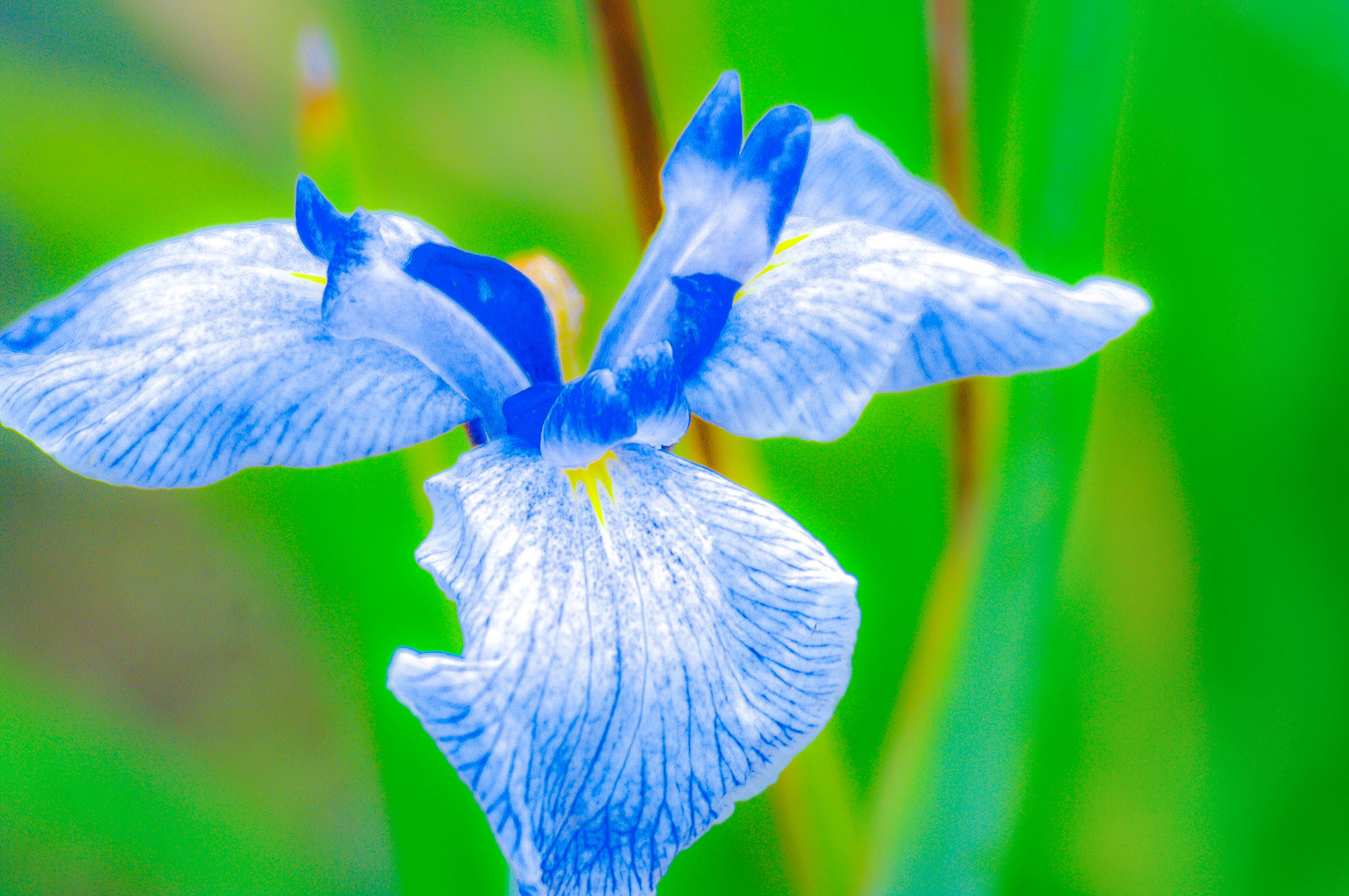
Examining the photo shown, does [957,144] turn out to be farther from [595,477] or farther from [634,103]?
[595,477]

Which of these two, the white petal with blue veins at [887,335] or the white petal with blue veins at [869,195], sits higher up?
the white petal with blue veins at [869,195]

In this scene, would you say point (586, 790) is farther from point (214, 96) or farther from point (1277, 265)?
point (214, 96)

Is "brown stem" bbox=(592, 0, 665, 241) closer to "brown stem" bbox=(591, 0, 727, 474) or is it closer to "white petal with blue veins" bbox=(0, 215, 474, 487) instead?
"brown stem" bbox=(591, 0, 727, 474)

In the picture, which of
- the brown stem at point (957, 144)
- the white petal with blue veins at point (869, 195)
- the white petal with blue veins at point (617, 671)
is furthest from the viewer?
the brown stem at point (957, 144)

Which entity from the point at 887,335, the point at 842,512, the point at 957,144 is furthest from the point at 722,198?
the point at 842,512

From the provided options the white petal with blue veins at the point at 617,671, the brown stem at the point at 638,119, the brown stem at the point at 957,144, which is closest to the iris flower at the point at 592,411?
the white petal with blue veins at the point at 617,671

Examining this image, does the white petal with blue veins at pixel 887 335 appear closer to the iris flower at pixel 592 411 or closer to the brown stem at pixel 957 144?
the iris flower at pixel 592 411

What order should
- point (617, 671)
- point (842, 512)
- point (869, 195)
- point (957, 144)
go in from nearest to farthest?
point (617, 671) → point (869, 195) → point (957, 144) → point (842, 512)

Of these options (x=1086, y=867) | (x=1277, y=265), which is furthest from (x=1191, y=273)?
(x=1086, y=867)
